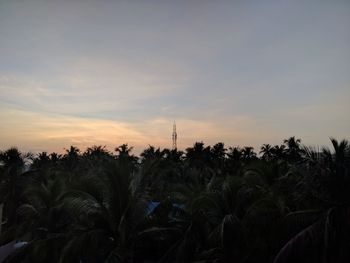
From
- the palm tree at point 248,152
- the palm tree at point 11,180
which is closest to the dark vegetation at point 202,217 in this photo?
the palm tree at point 11,180

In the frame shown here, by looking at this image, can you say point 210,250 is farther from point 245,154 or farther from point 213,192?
point 245,154

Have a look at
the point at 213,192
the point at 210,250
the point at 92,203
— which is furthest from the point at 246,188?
the point at 92,203

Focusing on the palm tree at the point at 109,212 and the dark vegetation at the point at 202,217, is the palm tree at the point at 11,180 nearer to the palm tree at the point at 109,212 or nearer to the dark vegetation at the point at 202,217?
the dark vegetation at the point at 202,217

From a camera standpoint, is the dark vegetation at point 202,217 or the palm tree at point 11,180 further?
the palm tree at point 11,180

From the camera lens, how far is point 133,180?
1295 cm

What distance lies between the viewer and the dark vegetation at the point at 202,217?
33.0 feet

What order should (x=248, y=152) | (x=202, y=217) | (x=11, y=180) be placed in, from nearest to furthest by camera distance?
(x=202, y=217)
(x=11, y=180)
(x=248, y=152)

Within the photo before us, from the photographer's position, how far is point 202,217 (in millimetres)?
16547

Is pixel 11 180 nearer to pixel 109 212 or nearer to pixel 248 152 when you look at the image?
pixel 109 212

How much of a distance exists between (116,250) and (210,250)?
4.31 meters

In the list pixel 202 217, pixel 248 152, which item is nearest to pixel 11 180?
pixel 202 217

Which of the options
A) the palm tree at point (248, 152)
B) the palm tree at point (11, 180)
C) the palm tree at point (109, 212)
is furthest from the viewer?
the palm tree at point (248, 152)

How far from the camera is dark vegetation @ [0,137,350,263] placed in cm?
1005

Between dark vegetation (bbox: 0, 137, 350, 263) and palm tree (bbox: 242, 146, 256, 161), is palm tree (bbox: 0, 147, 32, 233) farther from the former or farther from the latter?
palm tree (bbox: 242, 146, 256, 161)
